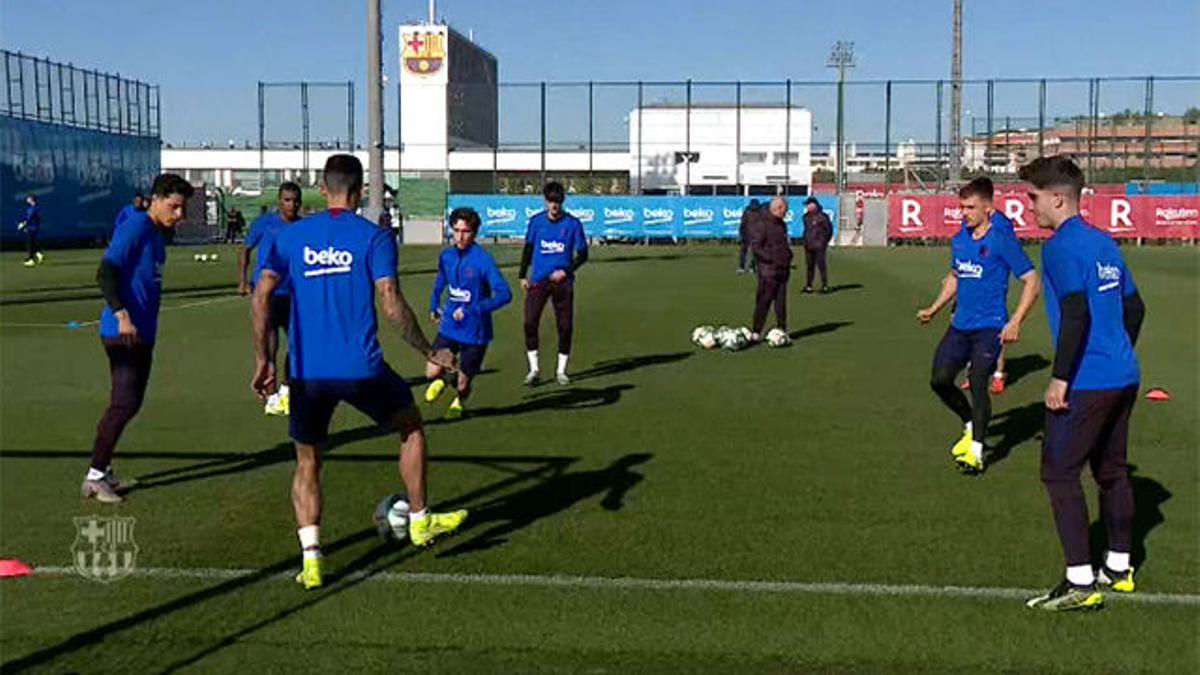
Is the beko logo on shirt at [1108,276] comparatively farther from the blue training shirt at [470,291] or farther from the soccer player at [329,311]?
the blue training shirt at [470,291]

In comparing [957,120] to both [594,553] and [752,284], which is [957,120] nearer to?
[752,284]

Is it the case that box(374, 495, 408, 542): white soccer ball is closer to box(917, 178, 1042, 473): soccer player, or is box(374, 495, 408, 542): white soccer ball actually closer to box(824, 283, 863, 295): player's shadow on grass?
box(917, 178, 1042, 473): soccer player

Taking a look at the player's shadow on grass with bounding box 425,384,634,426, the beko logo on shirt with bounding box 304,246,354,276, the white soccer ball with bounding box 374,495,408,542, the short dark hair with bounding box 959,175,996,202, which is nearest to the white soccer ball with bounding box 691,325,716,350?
the player's shadow on grass with bounding box 425,384,634,426

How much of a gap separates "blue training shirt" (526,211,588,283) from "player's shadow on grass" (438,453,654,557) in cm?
425

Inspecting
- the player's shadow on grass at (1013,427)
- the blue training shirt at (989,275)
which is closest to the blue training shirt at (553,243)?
the player's shadow on grass at (1013,427)

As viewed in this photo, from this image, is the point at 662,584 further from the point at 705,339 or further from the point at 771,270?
the point at 771,270

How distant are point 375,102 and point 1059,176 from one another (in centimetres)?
1882

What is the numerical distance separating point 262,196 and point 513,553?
57.6m

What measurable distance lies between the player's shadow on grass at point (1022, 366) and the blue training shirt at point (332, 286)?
9.13 meters

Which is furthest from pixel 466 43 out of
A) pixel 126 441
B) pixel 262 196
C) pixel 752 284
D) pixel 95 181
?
pixel 126 441

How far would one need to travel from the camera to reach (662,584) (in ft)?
20.0

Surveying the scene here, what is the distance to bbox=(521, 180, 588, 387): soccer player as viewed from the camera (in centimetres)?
1309

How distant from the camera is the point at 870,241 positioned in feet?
171
